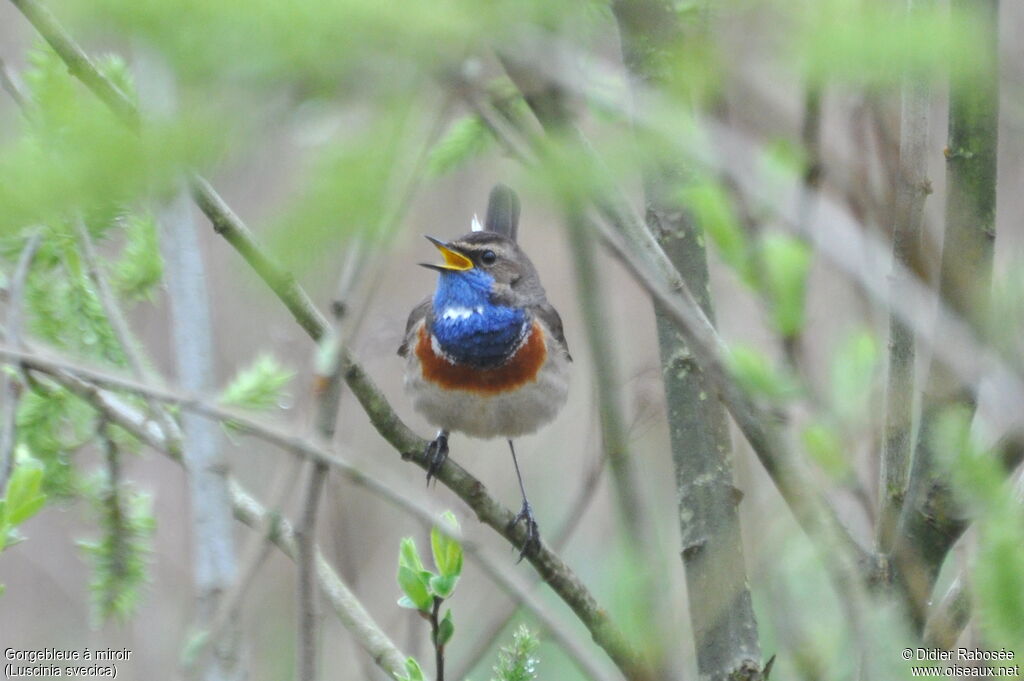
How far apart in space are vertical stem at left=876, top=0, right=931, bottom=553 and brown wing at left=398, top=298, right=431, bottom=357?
2247 millimetres

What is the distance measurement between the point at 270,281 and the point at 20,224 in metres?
0.63

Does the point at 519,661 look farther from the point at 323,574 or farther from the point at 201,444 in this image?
the point at 201,444

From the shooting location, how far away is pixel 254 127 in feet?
3.58

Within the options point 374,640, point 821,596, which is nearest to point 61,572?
point 374,640

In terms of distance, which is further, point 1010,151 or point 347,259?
point 1010,151

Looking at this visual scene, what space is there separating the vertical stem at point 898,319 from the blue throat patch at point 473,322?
6.24 feet

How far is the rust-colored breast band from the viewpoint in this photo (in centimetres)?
408

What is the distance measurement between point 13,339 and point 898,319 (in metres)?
1.72

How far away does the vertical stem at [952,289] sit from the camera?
7.41 feet

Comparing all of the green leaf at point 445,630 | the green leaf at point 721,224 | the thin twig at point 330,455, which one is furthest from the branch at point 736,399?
the green leaf at point 445,630

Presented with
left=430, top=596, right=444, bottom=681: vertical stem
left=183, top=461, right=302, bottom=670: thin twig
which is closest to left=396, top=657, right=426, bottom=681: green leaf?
left=430, top=596, right=444, bottom=681: vertical stem

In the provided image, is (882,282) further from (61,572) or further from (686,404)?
(61,572)

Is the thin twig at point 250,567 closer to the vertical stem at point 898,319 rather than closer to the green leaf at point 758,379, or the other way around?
the green leaf at point 758,379

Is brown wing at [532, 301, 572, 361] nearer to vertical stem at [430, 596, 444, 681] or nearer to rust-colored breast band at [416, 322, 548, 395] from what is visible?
rust-colored breast band at [416, 322, 548, 395]
